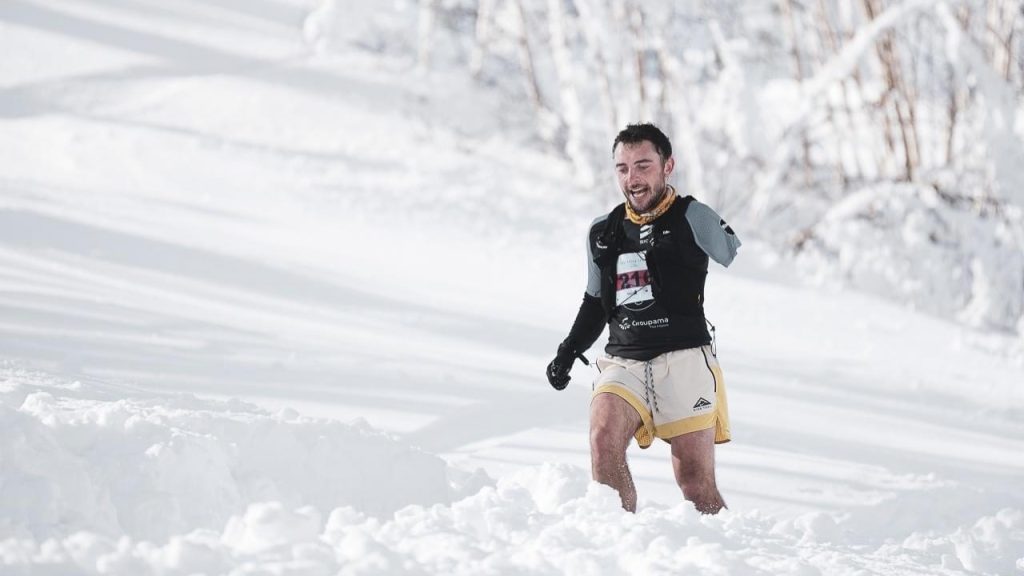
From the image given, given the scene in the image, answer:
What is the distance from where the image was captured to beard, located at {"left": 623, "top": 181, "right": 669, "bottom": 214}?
3348 millimetres

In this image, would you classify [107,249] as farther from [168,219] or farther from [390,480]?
[390,480]

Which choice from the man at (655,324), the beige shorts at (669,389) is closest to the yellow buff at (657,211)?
the man at (655,324)

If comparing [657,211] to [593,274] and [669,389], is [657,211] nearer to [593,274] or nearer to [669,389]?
[593,274]

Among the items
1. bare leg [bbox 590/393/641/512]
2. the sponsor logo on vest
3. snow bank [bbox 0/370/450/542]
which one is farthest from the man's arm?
snow bank [bbox 0/370/450/542]

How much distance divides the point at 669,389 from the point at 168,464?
1.56m

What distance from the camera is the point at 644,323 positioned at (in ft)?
11.2

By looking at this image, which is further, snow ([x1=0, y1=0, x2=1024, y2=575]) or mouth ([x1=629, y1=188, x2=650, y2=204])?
mouth ([x1=629, y1=188, x2=650, y2=204])

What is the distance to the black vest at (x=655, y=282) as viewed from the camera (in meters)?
3.35

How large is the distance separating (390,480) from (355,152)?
9.82 meters

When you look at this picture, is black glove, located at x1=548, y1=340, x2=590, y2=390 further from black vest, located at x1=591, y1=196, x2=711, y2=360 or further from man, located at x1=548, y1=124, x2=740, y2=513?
black vest, located at x1=591, y1=196, x2=711, y2=360

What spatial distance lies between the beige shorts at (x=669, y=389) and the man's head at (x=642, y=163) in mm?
482

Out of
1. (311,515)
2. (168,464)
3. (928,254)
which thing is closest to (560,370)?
(311,515)

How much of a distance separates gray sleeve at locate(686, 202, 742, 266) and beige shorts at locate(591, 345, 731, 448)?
0.31 metres

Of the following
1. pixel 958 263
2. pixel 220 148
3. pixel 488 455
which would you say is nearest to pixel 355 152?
pixel 220 148
